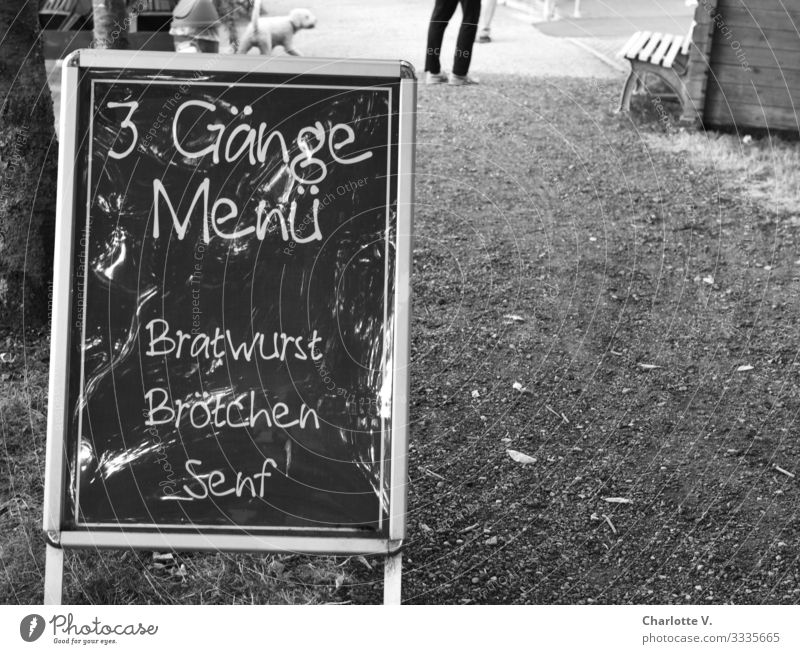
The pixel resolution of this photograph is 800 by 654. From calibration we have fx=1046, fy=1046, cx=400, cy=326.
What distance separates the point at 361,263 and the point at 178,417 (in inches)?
21.2

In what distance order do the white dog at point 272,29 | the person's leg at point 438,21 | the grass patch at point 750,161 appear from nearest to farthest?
the white dog at point 272,29, the person's leg at point 438,21, the grass patch at point 750,161

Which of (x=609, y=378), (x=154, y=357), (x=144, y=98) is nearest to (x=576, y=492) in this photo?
(x=609, y=378)

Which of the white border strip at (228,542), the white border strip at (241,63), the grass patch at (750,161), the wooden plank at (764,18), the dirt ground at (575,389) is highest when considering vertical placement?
the white border strip at (241,63)

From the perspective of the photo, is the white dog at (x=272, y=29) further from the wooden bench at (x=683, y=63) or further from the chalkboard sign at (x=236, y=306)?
the chalkboard sign at (x=236, y=306)

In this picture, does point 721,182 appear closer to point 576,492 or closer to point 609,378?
point 609,378

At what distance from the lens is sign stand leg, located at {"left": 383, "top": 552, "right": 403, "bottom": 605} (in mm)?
2365

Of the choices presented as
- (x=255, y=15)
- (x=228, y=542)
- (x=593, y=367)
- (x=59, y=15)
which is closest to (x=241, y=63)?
(x=228, y=542)

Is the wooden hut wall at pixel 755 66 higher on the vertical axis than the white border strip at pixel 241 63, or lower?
lower

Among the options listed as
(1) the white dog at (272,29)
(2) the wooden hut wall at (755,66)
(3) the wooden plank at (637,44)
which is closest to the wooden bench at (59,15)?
(1) the white dog at (272,29)

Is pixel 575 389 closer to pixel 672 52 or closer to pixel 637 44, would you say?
pixel 672 52

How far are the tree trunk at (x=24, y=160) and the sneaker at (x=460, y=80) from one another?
10.0ft

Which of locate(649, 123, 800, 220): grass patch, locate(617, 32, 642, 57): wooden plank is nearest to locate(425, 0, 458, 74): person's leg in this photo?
locate(617, 32, 642, 57): wooden plank

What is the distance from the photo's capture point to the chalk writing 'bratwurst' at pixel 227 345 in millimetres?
2350

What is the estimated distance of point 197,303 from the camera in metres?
2.35
